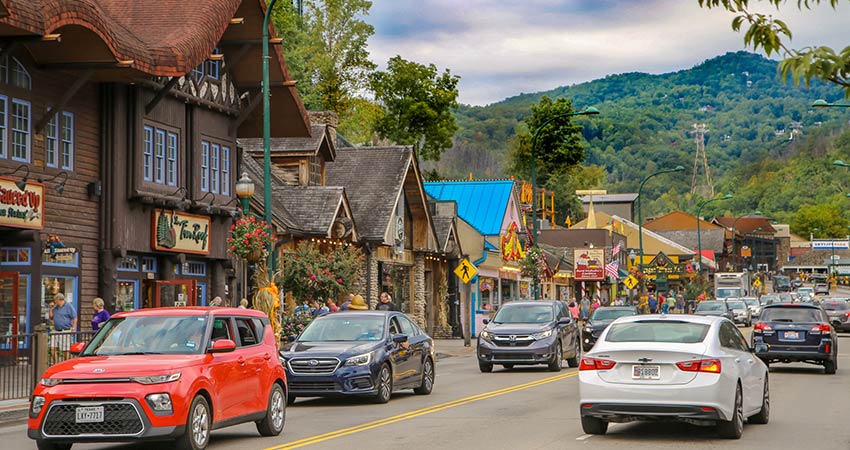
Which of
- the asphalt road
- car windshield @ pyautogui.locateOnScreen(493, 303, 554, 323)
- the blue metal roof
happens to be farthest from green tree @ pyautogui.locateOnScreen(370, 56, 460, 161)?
the asphalt road

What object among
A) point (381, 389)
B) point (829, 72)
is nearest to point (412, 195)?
point (381, 389)

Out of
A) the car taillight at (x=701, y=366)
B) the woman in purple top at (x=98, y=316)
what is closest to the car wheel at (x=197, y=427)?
the car taillight at (x=701, y=366)

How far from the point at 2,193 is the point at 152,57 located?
5199mm

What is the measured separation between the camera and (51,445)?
13.1m

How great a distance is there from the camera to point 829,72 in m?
8.27

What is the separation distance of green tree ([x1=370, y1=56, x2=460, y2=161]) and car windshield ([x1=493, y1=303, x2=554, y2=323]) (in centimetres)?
4109

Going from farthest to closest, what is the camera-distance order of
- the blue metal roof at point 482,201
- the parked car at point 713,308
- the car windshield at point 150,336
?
the blue metal roof at point 482,201 < the parked car at point 713,308 < the car windshield at point 150,336

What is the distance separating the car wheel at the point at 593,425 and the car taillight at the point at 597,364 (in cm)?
67

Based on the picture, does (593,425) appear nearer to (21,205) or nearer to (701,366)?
(701,366)

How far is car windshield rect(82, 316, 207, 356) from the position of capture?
1397 cm

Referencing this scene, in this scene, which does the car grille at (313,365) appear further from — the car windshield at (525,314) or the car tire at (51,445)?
the car windshield at (525,314)

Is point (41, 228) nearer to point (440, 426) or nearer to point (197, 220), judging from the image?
point (197, 220)

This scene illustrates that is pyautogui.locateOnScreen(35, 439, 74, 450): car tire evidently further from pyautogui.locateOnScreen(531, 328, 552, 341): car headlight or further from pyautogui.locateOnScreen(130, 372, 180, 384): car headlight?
pyautogui.locateOnScreen(531, 328, 552, 341): car headlight

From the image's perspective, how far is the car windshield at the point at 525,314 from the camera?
1157 inches
